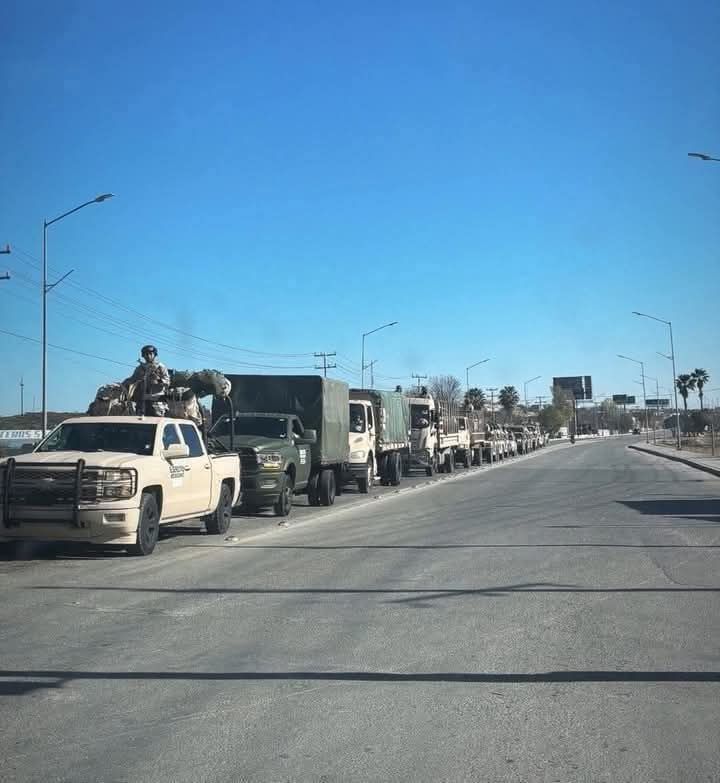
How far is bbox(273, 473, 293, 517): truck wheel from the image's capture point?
60.3 feet

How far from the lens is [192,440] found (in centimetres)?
1416

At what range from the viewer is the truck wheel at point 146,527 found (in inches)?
469

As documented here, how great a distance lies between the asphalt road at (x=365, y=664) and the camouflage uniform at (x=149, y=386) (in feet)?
9.17

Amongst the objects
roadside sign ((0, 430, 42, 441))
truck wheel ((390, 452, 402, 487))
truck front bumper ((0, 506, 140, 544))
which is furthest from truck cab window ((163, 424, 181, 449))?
roadside sign ((0, 430, 42, 441))

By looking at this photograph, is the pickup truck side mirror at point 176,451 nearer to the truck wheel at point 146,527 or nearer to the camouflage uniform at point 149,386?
the truck wheel at point 146,527

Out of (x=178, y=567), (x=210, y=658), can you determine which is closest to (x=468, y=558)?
(x=178, y=567)

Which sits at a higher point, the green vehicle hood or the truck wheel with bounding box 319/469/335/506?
the green vehicle hood

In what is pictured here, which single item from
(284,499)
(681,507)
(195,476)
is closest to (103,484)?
(195,476)

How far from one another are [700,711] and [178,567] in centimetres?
740

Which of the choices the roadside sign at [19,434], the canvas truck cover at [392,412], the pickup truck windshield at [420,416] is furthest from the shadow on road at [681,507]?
the roadside sign at [19,434]

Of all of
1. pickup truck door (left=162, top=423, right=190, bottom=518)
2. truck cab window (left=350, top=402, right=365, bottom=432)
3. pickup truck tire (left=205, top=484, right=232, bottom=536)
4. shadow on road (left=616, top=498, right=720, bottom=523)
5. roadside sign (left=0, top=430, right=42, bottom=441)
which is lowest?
shadow on road (left=616, top=498, right=720, bottom=523)

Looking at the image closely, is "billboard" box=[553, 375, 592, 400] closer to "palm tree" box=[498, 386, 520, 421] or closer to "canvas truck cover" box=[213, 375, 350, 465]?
"palm tree" box=[498, 386, 520, 421]

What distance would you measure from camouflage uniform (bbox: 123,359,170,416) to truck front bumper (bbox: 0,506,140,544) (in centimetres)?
339

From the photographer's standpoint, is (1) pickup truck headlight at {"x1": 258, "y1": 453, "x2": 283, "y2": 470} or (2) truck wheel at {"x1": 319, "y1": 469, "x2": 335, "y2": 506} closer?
(1) pickup truck headlight at {"x1": 258, "y1": 453, "x2": 283, "y2": 470}
